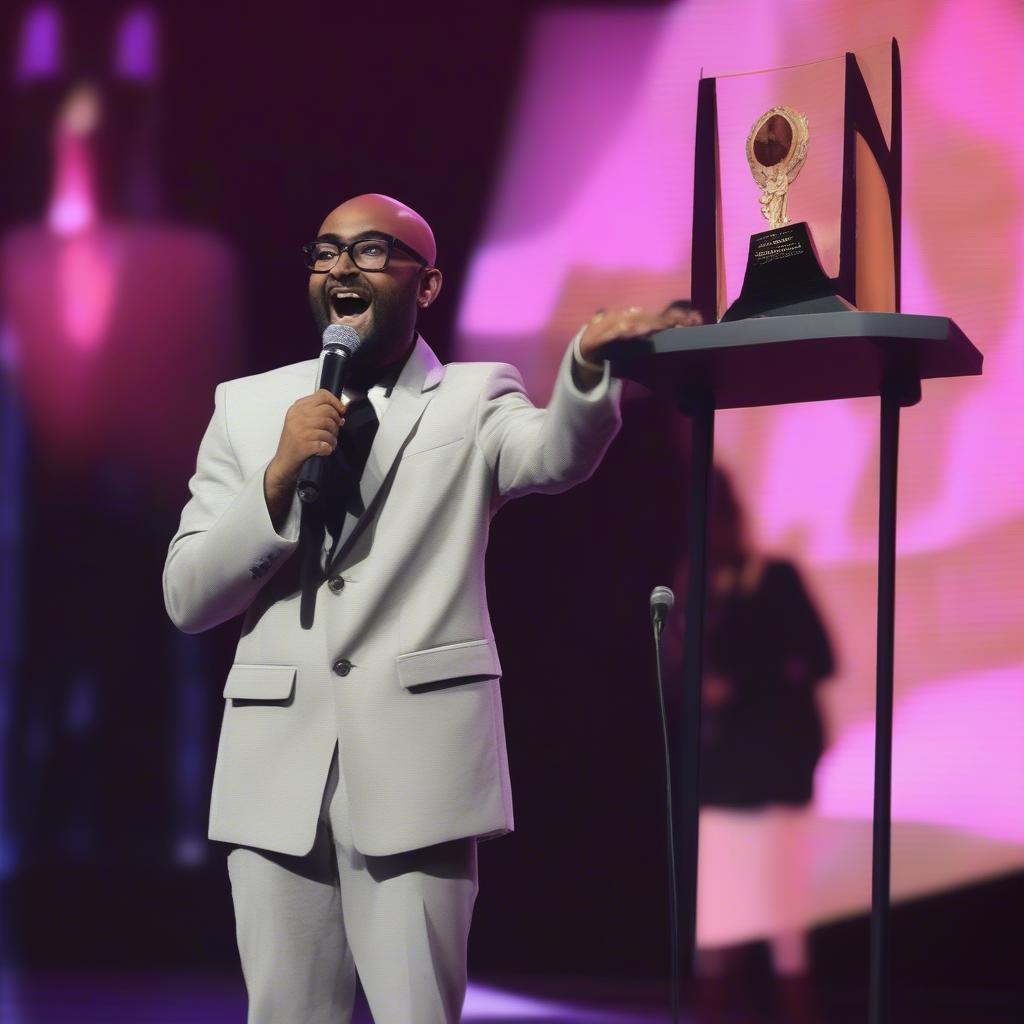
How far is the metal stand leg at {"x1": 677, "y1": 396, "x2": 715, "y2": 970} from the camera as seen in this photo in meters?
1.74

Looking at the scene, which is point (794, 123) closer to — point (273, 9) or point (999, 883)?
point (999, 883)

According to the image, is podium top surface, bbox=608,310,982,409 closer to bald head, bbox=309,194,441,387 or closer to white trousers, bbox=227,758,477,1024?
bald head, bbox=309,194,441,387

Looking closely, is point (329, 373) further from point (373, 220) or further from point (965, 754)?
point (965, 754)

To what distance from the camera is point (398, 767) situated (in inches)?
67.1

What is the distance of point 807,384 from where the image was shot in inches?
71.0

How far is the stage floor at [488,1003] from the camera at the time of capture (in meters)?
3.57

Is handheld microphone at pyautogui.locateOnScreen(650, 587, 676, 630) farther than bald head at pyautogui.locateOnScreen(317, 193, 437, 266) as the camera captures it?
No

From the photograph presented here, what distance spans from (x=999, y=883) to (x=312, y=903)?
240 cm

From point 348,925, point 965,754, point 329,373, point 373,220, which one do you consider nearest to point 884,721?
point 348,925

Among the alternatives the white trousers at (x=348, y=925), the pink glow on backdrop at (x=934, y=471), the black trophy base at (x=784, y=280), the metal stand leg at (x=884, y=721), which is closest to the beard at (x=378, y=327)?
the black trophy base at (x=784, y=280)

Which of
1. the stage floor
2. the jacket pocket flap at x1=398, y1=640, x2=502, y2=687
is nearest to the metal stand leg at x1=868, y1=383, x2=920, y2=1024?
the jacket pocket flap at x1=398, y1=640, x2=502, y2=687

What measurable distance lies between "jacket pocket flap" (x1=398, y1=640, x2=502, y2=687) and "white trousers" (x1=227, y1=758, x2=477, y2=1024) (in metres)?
0.15

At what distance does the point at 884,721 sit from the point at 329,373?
807mm

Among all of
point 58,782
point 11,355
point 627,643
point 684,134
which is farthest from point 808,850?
point 11,355
